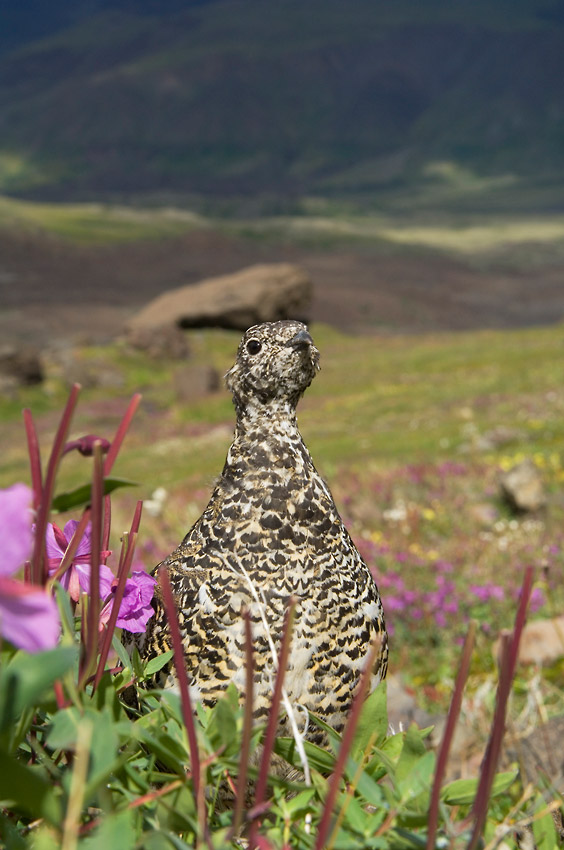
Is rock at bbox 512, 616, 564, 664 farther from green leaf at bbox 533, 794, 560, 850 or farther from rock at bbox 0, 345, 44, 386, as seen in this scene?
rock at bbox 0, 345, 44, 386

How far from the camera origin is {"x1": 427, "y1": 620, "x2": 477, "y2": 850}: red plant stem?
1113 millimetres

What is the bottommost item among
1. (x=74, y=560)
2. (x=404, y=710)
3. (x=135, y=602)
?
(x=404, y=710)

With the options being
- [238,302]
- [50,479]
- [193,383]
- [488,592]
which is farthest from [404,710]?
[238,302]

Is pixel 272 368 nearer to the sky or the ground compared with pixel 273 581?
nearer to the sky

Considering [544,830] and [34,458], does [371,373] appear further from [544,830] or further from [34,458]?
[34,458]

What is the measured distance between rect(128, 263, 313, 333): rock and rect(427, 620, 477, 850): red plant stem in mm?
40083

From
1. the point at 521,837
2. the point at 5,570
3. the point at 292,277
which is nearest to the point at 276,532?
the point at 521,837

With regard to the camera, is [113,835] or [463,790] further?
[463,790]

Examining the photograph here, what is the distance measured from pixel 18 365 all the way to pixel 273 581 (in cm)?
3203

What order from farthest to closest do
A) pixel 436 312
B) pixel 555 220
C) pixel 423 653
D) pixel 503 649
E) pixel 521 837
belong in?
pixel 555 220 < pixel 436 312 < pixel 423 653 < pixel 521 837 < pixel 503 649

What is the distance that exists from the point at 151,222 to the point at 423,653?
10228cm

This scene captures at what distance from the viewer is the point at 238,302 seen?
42500mm

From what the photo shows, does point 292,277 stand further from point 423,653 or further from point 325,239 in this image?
point 325,239

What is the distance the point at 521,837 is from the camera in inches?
75.5
